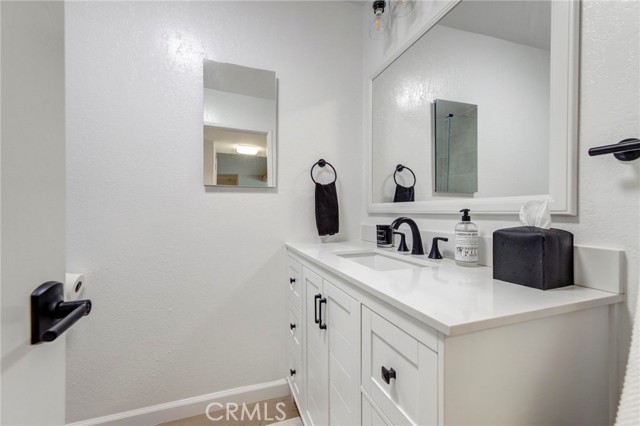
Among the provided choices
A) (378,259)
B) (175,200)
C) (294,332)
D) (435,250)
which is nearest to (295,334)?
(294,332)

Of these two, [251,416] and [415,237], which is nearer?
[415,237]

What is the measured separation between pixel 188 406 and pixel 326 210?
1.28 m

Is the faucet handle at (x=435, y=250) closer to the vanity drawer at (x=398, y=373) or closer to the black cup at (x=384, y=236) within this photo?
the black cup at (x=384, y=236)

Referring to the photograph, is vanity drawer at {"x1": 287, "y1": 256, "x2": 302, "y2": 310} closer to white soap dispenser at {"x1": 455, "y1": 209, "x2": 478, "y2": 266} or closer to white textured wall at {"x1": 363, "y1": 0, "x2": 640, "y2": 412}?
white soap dispenser at {"x1": 455, "y1": 209, "x2": 478, "y2": 266}

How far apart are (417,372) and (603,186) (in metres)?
0.66

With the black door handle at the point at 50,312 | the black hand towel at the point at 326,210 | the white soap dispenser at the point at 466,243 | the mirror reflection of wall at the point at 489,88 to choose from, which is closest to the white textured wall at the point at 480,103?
the mirror reflection of wall at the point at 489,88

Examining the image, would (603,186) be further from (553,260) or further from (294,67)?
(294,67)

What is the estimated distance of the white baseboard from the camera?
1360 mm

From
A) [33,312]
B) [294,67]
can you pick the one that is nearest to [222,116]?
[294,67]

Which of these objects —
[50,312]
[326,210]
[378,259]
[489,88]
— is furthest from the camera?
[326,210]

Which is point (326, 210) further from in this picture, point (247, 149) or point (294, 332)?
point (294, 332)

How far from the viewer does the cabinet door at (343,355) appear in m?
0.80

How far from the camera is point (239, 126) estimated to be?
5.11ft

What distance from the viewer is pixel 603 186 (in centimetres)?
70
